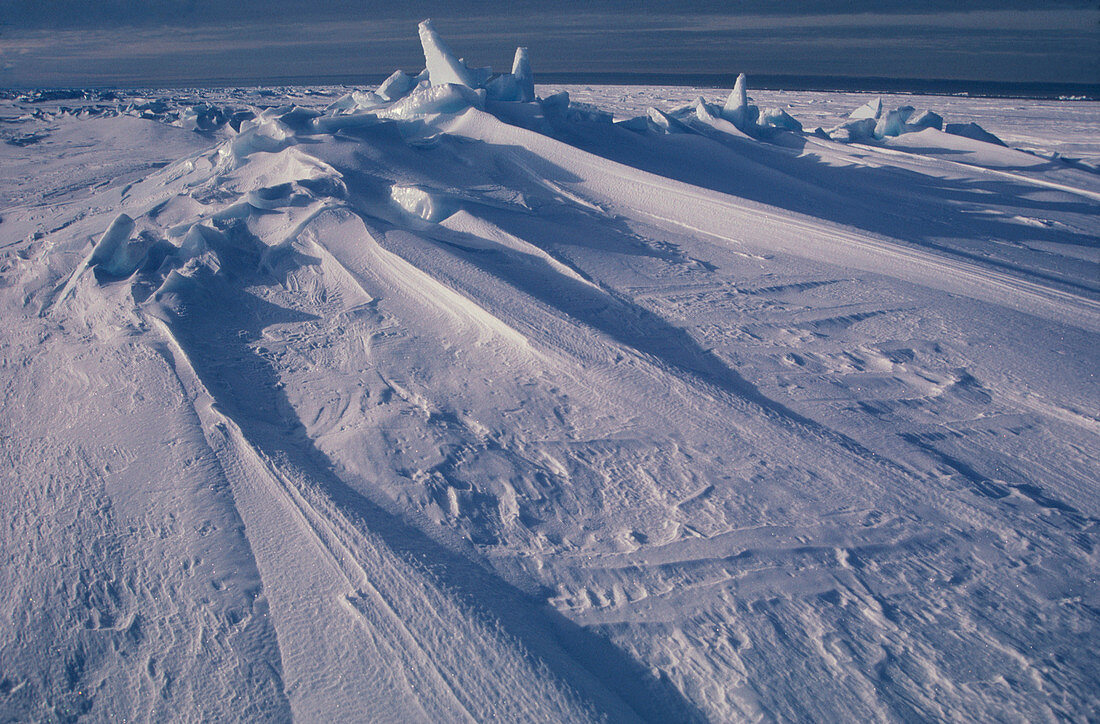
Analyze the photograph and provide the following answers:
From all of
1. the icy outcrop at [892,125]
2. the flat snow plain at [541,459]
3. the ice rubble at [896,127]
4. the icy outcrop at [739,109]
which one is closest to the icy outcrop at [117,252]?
the flat snow plain at [541,459]

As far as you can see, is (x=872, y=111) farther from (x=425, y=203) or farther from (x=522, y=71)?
(x=425, y=203)

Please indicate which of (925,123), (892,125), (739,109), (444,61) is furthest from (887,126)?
(444,61)

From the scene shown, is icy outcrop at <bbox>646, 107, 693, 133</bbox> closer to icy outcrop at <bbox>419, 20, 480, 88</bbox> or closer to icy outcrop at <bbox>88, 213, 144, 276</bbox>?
icy outcrop at <bbox>419, 20, 480, 88</bbox>

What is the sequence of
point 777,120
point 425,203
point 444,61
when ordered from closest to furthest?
point 425,203 < point 444,61 < point 777,120

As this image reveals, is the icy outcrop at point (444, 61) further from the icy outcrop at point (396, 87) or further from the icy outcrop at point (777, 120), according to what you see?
the icy outcrop at point (777, 120)

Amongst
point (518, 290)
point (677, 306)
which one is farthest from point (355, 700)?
point (677, 306)

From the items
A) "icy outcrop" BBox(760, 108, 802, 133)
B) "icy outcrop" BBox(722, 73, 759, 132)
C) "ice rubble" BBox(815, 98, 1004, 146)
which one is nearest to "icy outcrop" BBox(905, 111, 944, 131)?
"ice rubble" BBox(815, 98, 1004, 146)
